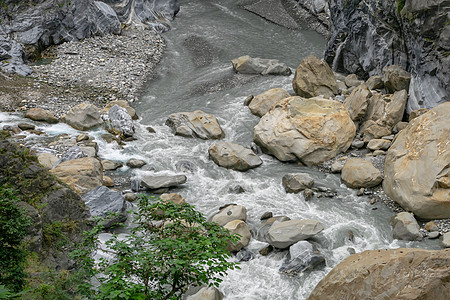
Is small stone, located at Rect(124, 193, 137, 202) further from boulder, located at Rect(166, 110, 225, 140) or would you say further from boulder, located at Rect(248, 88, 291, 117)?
boulder, located at Rect(248, 88, 291, 117)

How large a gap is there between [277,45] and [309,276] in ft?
76.3

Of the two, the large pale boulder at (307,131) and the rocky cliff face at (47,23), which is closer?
the large pale boulder at (307,131)

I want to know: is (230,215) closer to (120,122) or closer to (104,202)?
(104,202)

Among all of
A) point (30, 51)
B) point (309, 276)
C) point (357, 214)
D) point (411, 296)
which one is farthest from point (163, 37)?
point (411, 296)

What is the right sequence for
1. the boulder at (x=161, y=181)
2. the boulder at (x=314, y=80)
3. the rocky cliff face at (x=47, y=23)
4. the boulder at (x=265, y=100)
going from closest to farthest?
the boulder at (x=161, y=181)
the boulder at (x=265, y=100)
the boulder at (x=314, y=80)
the rocky cliff face at (x=47, y=23)

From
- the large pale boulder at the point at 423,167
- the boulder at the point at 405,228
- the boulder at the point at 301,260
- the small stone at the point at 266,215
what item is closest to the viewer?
the boulder at the point at 301,260

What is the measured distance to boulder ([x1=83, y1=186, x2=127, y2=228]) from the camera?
14273 millimetres

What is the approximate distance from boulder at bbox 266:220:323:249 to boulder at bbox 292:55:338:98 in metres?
10.5

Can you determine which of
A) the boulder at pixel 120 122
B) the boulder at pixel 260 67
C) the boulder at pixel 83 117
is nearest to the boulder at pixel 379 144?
the boulder at pixel 260 67

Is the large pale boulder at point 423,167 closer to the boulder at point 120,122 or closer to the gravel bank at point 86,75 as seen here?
the boulder at point 120,122

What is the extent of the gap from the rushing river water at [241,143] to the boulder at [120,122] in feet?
2.17

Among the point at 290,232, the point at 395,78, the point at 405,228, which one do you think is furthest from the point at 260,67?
the point at 405,228

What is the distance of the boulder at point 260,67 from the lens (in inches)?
1036

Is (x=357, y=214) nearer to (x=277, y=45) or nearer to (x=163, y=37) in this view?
(x=277, y=45)
